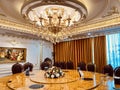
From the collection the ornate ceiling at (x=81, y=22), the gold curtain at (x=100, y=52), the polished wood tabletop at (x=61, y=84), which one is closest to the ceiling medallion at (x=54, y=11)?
the ornate ceiling at (x=81, y=22)

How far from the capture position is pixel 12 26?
4.87 metres

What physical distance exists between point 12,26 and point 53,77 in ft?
9.56

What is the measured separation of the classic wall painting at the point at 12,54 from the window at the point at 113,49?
4128 millimetres

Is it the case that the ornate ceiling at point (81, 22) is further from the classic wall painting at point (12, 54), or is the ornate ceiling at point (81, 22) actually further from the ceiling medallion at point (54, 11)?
the classic wall painting at point (12, 54)

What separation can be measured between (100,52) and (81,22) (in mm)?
2236

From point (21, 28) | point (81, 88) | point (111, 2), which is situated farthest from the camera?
point (21, 28)

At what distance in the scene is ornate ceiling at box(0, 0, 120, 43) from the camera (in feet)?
9.53

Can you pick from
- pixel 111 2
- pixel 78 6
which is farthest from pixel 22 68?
pixel 111 2

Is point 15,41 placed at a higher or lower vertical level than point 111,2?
lower

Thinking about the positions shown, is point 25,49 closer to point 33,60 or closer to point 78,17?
point 33,60

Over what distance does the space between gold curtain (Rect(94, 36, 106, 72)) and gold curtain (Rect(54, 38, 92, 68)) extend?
0.33 meters

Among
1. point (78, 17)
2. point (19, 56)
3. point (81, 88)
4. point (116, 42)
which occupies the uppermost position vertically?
point (78, 17)

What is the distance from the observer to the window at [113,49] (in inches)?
209

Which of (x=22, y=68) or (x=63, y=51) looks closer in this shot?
(x=22, y=68)
